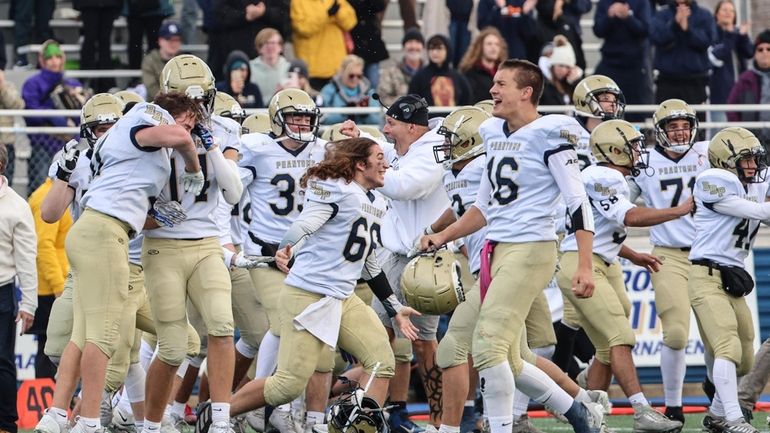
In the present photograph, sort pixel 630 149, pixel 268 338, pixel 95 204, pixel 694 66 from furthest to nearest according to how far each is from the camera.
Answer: pixel 694 66 → pixel 630 149 → pixel 268 338 → pixel 95 204

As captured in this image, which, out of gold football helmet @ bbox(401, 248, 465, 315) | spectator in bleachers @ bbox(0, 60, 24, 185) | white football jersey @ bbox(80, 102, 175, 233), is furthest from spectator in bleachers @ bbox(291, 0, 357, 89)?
white football jersey @ bbox(80, 102, 175, 233)

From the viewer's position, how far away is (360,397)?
9078 millimetres

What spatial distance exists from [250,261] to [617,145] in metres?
2.69

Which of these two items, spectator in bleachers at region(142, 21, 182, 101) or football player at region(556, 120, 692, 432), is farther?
spectator in bleachers at region(142, 21, 182, 101)

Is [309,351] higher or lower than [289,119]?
lower

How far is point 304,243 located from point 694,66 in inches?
305

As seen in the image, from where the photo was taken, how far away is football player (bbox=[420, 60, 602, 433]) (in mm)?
8734

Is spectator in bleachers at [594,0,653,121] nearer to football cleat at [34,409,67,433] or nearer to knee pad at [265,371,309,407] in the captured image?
knee pad at [265,371,309,407]

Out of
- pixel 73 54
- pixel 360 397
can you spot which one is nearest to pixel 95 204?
pixel 360 397

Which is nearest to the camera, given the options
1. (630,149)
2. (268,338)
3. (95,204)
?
(95,204)

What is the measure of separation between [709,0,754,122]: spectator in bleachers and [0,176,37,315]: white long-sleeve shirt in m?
8.04

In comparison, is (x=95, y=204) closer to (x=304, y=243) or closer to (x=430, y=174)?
(x=304, y=243)

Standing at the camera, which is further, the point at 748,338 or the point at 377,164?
the point at 748,338

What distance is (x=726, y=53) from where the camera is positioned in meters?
16.5
